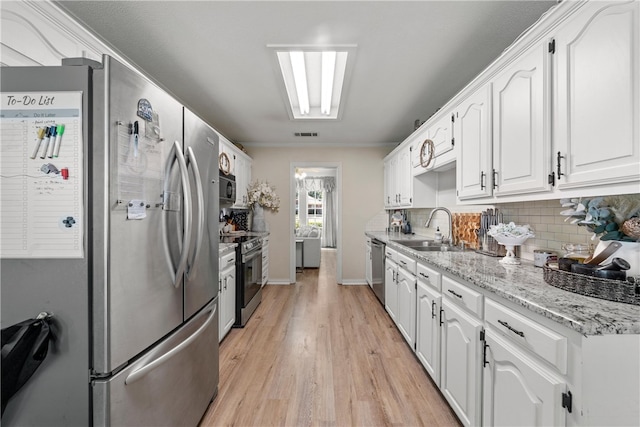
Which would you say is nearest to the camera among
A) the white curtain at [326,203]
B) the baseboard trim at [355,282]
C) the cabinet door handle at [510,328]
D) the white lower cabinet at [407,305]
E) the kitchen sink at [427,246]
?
the cabinet door handle at [510,328]

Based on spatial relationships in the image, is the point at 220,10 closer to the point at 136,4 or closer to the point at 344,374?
the point at 136,4

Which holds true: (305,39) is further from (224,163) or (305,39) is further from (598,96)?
(224,163)

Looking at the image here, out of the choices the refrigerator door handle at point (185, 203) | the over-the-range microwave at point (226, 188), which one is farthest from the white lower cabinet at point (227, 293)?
the refrigerator door handle at point (185, 203)

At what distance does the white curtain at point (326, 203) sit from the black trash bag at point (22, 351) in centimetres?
809

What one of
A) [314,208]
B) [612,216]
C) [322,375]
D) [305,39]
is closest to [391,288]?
[322,375]

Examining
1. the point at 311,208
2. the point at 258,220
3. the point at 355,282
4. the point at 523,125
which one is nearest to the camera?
the point at 523,125

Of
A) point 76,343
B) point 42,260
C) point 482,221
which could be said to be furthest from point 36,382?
point 482,221

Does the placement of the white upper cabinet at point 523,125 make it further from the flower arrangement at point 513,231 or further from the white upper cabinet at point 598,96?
the flower arrangement at point 513,231

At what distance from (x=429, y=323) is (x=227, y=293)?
Result: 1.86m

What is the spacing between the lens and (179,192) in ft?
4.04

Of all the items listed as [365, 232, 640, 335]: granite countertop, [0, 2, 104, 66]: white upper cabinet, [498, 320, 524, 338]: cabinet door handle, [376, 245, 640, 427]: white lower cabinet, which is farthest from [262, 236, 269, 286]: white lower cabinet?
[498, 320, 524, 338]: cabinet door handle

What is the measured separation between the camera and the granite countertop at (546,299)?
2.64ft

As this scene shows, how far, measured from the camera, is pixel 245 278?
2.92m

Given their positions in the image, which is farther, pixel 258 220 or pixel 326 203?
pixel 326 203
